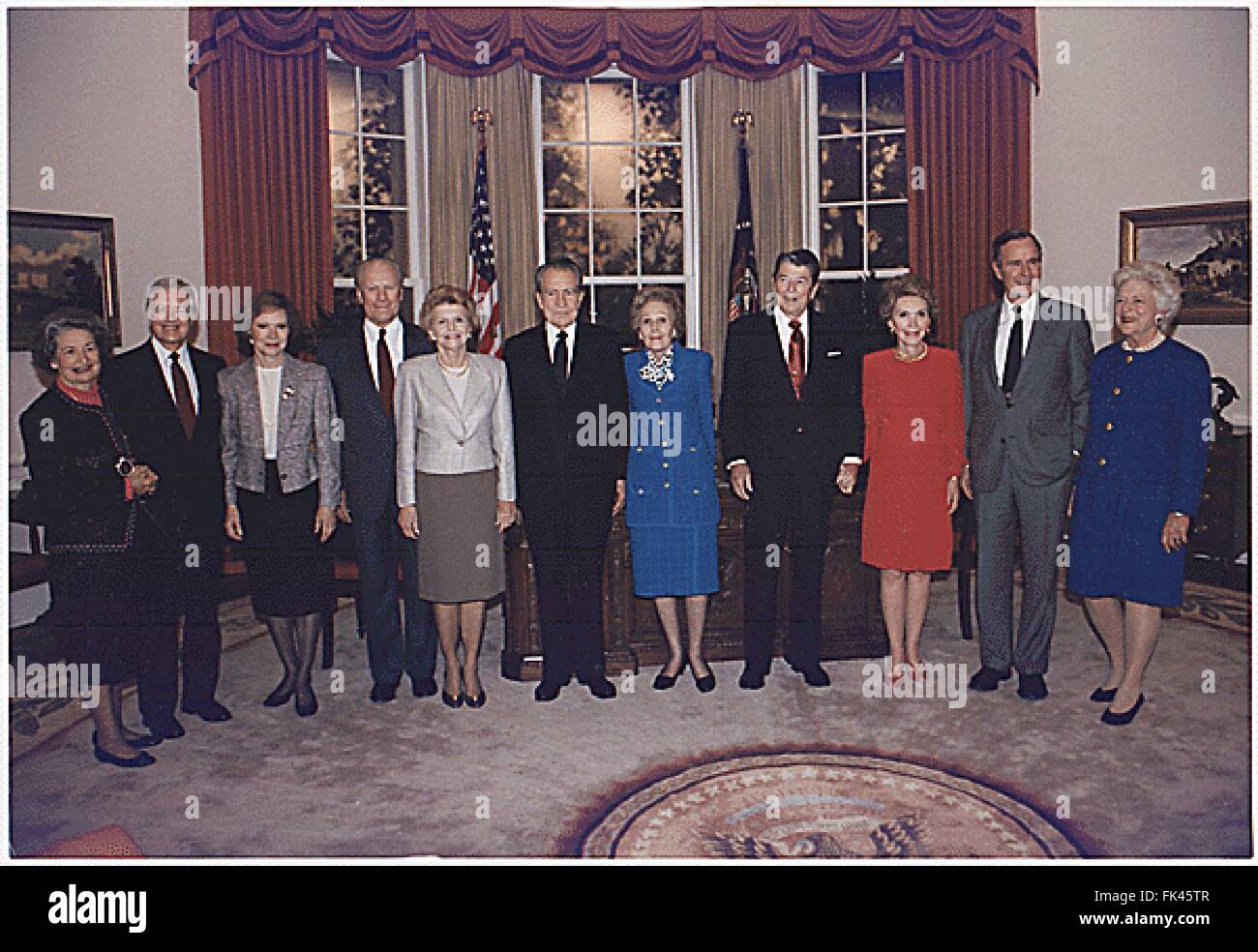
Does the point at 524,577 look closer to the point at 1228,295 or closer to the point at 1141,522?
the point at 1141,522

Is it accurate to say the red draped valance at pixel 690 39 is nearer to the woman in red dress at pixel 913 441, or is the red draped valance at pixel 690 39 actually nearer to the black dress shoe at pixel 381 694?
the woman in red dress at pixel 913 441

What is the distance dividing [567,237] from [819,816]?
5.19 metres

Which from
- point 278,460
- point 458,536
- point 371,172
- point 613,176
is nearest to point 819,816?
point 458,536

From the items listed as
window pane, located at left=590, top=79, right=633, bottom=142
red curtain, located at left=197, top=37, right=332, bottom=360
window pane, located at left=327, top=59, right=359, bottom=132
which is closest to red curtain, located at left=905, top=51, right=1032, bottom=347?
window pane, located at left=590, top=79, right=633, bottom=142

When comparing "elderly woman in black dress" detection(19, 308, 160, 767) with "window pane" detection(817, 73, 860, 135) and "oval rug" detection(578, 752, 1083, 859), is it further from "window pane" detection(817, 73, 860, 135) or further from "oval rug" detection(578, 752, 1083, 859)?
"window pane" detection(817, 73, 860, 135)

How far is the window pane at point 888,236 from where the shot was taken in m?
7.71

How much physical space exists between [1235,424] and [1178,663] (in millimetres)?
2260

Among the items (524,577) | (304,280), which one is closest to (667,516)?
(524,577)

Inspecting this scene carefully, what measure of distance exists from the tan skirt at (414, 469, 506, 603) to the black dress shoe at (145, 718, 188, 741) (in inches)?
41.3

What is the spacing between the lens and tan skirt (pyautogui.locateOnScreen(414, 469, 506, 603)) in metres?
→ 4.24

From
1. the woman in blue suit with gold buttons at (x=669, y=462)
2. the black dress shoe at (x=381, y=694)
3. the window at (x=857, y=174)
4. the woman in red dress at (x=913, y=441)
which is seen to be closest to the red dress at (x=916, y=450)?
the woman in red dress at (x=913, y=441)

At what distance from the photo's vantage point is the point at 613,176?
779 centimetres

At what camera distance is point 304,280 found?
22.9 ft

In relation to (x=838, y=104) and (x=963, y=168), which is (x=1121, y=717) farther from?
(x=838, y=104)
